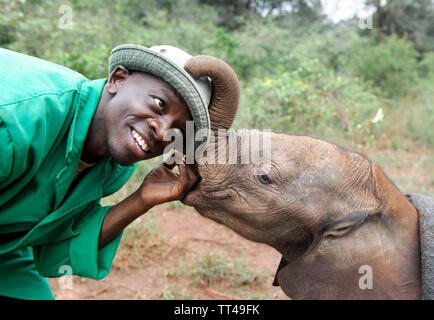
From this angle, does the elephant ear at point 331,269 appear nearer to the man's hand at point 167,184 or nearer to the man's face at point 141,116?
the man's hand at point 167,184

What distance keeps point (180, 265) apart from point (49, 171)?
274cm

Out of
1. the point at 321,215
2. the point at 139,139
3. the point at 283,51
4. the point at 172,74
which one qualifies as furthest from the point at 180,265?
the point at 283,51

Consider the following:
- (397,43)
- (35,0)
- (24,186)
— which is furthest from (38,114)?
(397,43)

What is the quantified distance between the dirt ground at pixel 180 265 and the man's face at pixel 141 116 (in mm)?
2436

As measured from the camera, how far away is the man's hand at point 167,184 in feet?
7.91

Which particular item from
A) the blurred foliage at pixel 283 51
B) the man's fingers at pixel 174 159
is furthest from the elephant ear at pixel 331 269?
the blurred foliage at pixel 283 51

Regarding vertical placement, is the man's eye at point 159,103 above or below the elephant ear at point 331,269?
above

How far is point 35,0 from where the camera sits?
8031 mm

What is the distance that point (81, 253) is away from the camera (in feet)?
8.21

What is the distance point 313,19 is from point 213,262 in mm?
16695

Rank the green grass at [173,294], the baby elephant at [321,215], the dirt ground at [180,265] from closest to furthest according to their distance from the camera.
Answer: the baby elephant at [321,215] < the green grass at [173,294] < the dirt ground at [180,265]

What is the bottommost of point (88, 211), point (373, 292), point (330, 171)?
point (373, 292)

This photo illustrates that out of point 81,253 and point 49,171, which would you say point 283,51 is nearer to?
point 81,253

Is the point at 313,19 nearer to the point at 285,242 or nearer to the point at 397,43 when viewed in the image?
the point at 397,43
